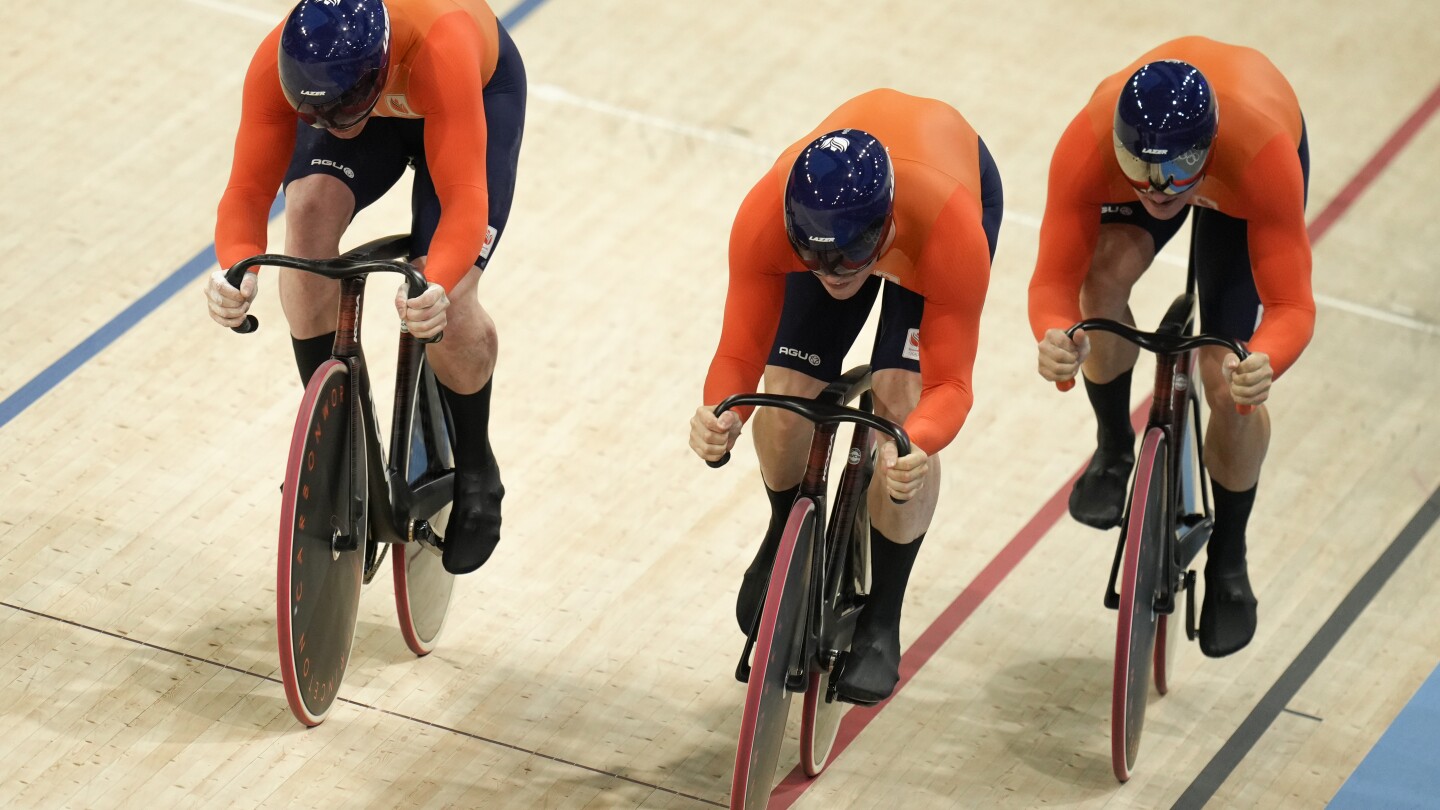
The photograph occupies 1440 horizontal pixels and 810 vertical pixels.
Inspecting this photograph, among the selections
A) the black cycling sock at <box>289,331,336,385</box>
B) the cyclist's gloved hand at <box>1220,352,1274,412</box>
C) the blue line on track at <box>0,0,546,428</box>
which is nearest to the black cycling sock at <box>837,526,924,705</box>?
the cyclist's gloved hand at <box>1220,352,1274,412</box>

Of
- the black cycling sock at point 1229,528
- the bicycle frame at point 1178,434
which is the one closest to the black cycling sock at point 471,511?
the bicycle frame at point 1178,434

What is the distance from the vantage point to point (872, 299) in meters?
3.76

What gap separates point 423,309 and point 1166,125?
1.43 meters

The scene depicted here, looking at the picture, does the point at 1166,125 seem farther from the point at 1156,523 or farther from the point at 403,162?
the point at 403,162

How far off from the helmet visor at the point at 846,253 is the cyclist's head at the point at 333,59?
2.84ft

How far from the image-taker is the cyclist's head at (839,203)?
3193 mm

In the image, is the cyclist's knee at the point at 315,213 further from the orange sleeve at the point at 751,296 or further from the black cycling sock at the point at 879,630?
the black cycling sock at the point at 879,630

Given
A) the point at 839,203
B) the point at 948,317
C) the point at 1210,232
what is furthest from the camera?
the point at 1210,232

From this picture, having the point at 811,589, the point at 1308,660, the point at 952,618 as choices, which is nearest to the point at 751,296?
the point at 811,589

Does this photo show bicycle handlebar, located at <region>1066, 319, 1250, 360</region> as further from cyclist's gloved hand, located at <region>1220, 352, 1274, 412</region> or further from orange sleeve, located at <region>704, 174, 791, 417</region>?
orange sleeve, located at <region>704, 174, 791, 417</region>

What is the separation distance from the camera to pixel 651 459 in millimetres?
4984

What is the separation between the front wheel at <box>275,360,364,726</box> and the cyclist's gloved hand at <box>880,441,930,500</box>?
110 cm

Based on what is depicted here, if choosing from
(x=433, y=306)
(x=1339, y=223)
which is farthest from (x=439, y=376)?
(x=1339, y=223)

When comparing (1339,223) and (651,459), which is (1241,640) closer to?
(651,459)
